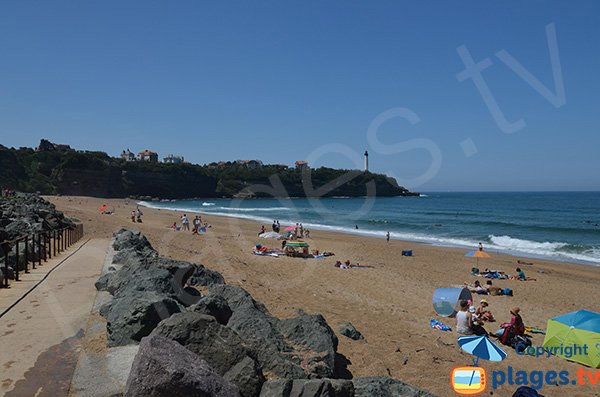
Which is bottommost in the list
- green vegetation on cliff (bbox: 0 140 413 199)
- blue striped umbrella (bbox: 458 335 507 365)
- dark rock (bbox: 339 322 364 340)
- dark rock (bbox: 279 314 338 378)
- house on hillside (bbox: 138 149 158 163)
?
blue striped umbrella (bbox: 458 335 507 365)

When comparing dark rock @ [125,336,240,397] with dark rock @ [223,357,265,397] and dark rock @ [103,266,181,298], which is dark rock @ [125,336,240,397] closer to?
dark rock @ [223,357,265,397]

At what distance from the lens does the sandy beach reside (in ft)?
22.4

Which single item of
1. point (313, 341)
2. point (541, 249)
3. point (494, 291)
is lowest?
point (541, 249)

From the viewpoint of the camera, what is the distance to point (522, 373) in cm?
737

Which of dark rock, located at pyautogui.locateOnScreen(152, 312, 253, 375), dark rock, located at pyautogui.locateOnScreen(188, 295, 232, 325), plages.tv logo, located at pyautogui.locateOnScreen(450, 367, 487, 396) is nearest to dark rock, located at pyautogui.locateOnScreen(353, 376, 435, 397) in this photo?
dark rock, located at pyautogui.locateOnScreen(152, 312, 253, 375)

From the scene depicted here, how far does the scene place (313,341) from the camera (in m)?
5.42

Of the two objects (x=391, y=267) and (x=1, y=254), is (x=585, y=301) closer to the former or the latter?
(x=391, y=267)

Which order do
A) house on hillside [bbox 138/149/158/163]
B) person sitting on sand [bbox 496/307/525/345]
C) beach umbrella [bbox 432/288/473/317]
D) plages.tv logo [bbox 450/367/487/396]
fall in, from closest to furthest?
1. plages.tv logo [bbox 450/367/487/396]
2. person sitting on sand [bbox 496/307/525/345]
3. beach umbrella [bbox 432/288/473/317]
4. house on hillside [bbox 138/149/158/163]

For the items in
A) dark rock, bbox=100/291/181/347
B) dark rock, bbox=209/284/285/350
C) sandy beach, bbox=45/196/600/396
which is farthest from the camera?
sandy beach, bbox=45/196/600/396

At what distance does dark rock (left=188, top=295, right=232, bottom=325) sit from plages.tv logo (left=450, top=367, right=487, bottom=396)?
3583mm

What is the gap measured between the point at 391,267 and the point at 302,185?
109m

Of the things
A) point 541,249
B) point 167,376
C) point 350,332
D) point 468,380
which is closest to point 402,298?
point 350,332

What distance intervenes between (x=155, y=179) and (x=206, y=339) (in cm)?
11273

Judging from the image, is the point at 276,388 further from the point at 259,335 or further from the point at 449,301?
the point at 449,301
